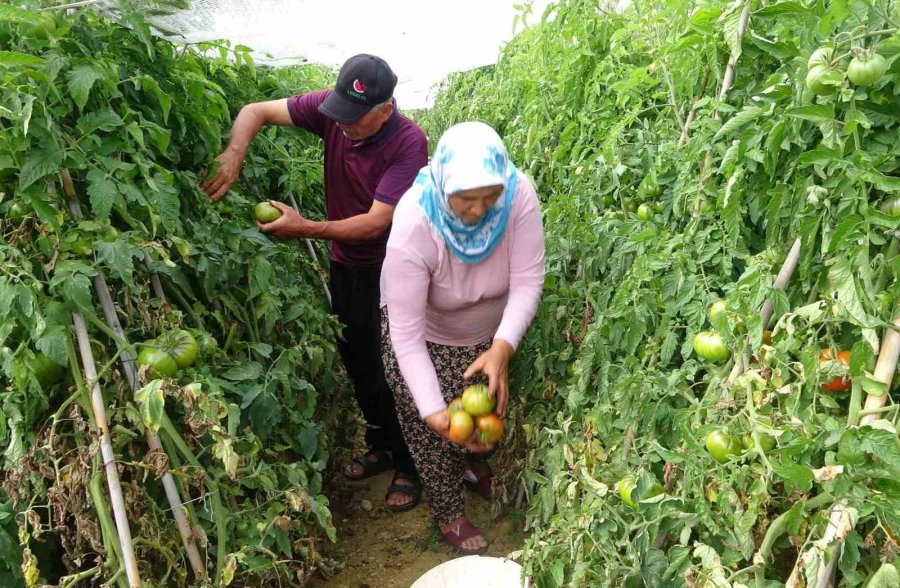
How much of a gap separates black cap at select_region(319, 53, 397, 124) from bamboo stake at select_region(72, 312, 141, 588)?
1.09 m

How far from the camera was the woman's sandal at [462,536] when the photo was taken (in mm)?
2391

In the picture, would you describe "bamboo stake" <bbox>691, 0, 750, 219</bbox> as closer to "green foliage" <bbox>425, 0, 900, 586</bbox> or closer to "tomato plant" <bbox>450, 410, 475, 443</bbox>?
"green foliage" <bbox>425, 0, 900, 586</bbox>

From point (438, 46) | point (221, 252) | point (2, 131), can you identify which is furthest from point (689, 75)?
point (438, 46)

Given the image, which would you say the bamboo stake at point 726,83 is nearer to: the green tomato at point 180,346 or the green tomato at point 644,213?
the green tomato at point 644,213

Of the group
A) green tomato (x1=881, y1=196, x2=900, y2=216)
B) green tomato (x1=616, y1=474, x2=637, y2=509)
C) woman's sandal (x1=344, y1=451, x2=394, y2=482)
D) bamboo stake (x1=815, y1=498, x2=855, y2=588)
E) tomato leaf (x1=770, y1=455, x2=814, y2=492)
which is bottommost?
woman's sandal (x1=344, y1=451, x2=394, y2=482)

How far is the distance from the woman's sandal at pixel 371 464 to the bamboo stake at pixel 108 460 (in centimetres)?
148

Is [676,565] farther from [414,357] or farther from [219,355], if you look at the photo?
[219,355]

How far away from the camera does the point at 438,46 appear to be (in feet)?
12.7

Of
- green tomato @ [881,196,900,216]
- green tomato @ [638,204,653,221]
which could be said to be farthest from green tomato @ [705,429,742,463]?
green tomato @ [638,204,653,221]

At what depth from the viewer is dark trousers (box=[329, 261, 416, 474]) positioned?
8.33 feet

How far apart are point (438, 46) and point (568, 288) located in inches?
88.3

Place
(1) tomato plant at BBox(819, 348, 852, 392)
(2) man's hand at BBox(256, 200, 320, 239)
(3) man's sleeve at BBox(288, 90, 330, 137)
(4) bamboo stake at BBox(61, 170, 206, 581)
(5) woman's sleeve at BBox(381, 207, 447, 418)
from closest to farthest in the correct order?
(1) tomato plant at BBox(819, 348, 852, 392)
(4) bamboo stake at BBox(61, 170, 206, 581)
(5) woman's sleeve at BBox(381, 207, 447, 418)
(2) man's hand at BBox(256, 200, 320, 239)
(3) man's sleeve at BBox(288, 90, 330, 137)

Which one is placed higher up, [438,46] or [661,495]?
[438,46]

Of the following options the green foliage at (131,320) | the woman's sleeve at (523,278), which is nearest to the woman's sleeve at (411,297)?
the woman's sleeve at (523,278)
